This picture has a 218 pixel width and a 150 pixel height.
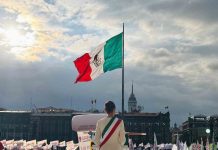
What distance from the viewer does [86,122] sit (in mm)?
13289

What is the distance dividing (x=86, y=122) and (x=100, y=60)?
266cm

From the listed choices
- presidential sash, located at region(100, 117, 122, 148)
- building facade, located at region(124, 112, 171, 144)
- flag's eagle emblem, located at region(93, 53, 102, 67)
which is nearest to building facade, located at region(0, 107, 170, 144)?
building facade, located at region(124, 112, 171, 144)

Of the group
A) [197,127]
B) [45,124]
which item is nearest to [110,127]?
[45,124]

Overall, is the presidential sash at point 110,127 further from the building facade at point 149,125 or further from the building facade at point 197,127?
the building facade at point 197,127

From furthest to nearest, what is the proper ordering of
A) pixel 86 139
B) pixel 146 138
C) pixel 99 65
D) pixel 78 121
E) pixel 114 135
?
pixel 146 138, pixel 99 65, pixel 78 121, pixel 86 139, pixel 114 135

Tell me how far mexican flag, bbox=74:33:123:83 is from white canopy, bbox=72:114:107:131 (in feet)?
5.64

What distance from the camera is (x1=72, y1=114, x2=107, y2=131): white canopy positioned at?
1309 cm

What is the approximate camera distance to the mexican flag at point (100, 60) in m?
15.1

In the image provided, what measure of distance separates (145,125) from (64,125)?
74.6 feet

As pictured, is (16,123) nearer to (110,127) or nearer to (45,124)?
(45,124)

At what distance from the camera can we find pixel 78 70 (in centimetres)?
1552

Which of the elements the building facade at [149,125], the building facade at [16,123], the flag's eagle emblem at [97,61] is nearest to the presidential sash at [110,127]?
the flag's eagle emblem at [97,61]

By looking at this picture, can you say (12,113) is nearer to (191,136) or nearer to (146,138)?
(146,138)

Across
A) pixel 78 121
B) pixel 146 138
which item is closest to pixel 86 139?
pixel 78 121
